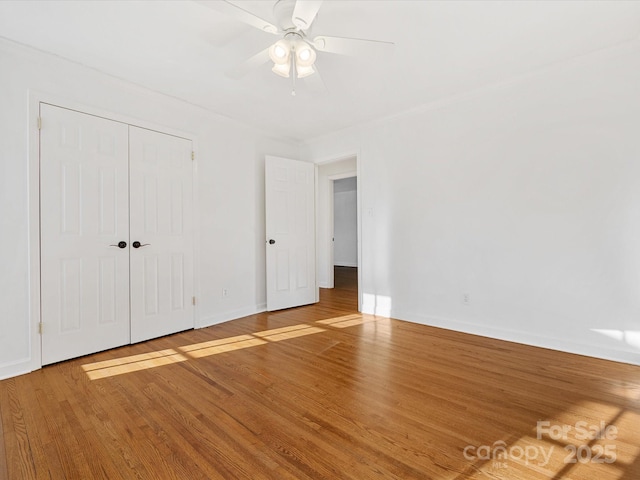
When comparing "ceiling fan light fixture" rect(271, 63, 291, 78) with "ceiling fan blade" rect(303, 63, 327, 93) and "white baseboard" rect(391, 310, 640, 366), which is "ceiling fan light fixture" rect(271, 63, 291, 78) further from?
"white baseboard" rect(391, 310, 640, 366)

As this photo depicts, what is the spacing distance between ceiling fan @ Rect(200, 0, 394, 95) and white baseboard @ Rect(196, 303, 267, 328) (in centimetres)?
276

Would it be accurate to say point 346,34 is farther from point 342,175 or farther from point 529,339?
point 342,175

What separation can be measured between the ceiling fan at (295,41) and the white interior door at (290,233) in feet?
7.06

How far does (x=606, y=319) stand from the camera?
258 cm

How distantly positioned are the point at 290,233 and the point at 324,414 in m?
3.03

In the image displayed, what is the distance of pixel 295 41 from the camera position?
212 cm

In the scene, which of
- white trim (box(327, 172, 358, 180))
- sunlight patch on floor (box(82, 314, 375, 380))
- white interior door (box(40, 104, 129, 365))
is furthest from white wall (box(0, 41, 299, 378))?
white trim (box(327, 172, 358, 180))

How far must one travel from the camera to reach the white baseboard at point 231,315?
3.69m

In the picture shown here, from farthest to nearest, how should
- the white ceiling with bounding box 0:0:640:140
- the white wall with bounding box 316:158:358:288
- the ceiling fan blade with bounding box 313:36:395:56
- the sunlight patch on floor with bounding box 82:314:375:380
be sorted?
1. the white wall with bounding box 316:158:358:288
2. the sunlight patch on floor with bounding box 82:314:375:380
3. the white ceiling with bounding box 0:0:640:140
4. the ceiling fan blade with bounding box 313:36:395:56

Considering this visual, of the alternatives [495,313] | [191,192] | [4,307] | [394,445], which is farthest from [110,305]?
[495,313]

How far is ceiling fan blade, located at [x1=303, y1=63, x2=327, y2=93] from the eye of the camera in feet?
7.66

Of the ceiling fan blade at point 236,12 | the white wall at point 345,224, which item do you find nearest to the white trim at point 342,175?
the white wall at point 345,224

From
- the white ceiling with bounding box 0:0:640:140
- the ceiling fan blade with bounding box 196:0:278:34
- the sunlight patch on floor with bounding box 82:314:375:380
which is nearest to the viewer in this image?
the ceiling fan blade with bounding box 196:0:278:34

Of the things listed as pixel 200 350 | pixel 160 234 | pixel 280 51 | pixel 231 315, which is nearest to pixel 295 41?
pixel 280 51
